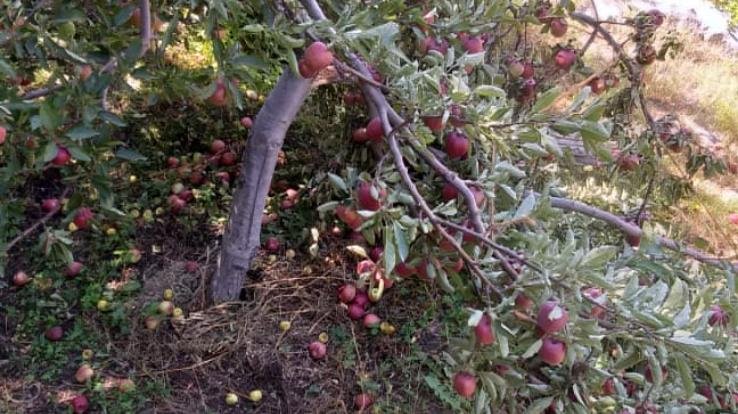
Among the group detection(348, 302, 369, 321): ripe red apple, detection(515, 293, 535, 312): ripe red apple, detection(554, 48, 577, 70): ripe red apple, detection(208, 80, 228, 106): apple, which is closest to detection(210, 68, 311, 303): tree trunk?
detection(208, 80, 228, 106): apple

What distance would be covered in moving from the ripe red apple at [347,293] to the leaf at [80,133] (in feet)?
3.90

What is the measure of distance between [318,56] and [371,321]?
4.21ft

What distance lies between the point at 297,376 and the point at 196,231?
757mm

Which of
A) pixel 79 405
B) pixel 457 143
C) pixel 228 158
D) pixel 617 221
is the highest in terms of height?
pixel 457 143

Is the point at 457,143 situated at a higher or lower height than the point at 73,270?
higher

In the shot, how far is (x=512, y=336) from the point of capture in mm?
1410

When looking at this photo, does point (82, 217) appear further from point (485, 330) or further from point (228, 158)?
point (485, 330)

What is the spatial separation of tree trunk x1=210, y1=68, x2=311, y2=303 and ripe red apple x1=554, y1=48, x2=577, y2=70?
3.79 feet

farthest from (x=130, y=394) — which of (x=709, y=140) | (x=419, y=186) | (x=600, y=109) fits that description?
(x=709, y=140)

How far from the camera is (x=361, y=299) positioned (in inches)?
96.7

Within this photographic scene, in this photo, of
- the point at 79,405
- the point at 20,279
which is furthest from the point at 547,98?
the point at 20,279

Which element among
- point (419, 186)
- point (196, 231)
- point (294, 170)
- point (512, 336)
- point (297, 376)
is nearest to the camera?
point (512, 336)

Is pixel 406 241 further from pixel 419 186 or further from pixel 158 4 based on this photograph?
pixel 158 4

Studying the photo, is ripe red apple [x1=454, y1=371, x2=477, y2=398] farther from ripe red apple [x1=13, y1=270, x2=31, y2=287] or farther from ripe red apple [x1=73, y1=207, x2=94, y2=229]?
ripe red apple [x1=13, y1=270, x2=31, y2=287]
